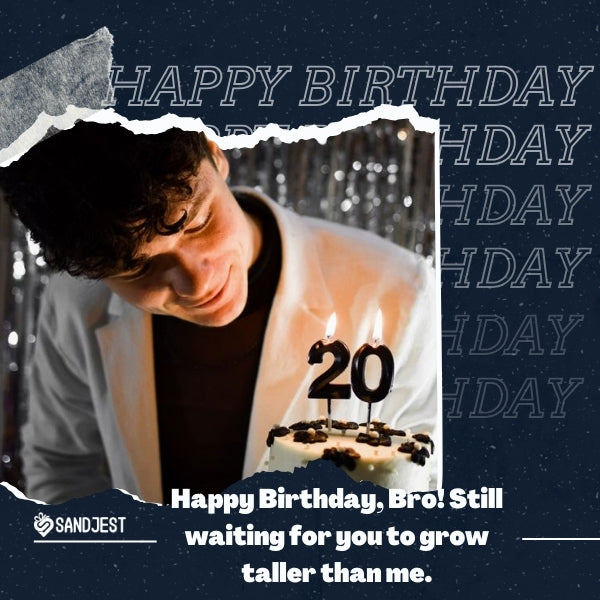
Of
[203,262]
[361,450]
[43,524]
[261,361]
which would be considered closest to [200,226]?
[203,262]

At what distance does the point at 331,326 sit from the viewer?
1186mm

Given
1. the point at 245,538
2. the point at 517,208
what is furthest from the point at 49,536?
the point at 517,208

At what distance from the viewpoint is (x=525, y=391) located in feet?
4.04

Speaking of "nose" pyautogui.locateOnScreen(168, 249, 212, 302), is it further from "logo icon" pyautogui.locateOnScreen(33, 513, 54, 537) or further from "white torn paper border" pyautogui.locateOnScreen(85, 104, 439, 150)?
"logo icon" pyautogui.locateOnScreen(33, 513, 54, 537)

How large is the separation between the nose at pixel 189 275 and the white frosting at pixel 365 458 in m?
0.22

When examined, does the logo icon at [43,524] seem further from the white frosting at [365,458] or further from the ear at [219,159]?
the ear at [219,159]

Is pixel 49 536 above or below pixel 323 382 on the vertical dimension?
below

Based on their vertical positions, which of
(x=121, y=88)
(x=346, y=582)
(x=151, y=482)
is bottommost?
(x=346, y=582)

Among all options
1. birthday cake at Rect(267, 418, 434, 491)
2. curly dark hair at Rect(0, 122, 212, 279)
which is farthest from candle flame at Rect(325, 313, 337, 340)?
curly dark hair at Rect(0, 122, 212, 279)

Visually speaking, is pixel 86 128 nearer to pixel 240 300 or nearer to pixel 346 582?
pixel 240 300

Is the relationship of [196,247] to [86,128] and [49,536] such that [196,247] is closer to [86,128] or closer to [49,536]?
[86,128]

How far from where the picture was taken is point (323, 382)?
1.17 meters

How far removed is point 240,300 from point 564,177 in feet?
1.56

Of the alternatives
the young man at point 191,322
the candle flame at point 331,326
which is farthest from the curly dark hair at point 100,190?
the candle flame at point 331,326
